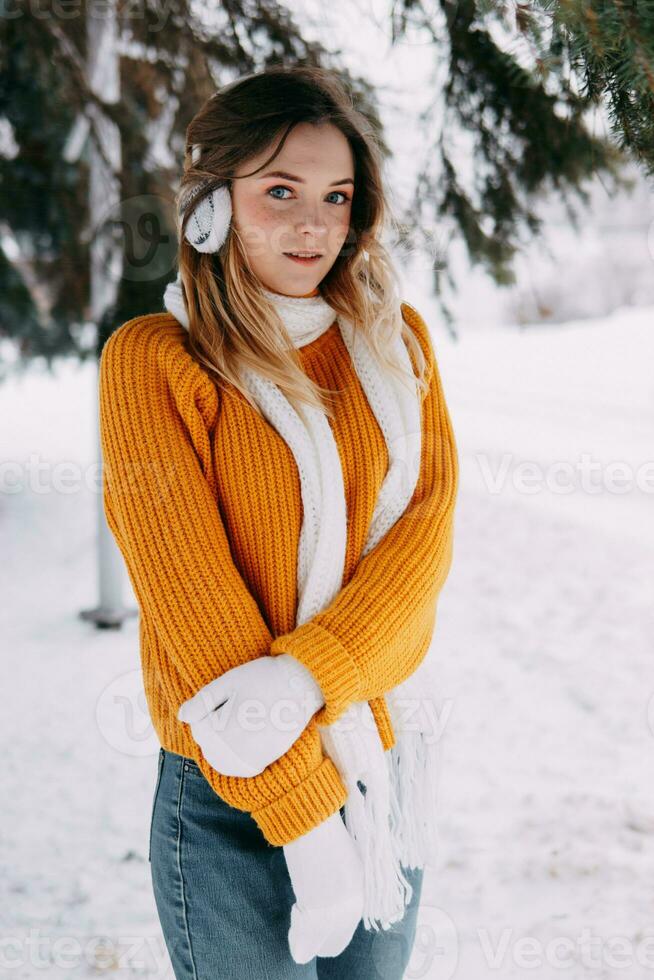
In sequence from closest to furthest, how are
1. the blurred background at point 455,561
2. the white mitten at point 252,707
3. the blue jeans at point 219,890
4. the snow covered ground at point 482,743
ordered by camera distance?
the white mitten at point 252,707 < the blue jeans at point 219,890 < the blurred background at point 455,561 < the snow covered ground at point 482,743

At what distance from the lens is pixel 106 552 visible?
368 cm

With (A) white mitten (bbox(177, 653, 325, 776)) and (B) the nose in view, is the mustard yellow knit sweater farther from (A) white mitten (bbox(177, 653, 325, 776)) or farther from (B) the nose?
(B) the nose

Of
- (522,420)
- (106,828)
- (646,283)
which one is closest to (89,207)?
(106,828)

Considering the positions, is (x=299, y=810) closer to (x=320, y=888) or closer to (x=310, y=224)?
(x=320, y=888)

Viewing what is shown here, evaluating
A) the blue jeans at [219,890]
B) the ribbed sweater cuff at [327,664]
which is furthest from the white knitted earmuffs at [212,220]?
the blue jeans at [219,890]

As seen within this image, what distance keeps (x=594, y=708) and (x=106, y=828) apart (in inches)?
71.6

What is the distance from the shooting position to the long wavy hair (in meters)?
1.13

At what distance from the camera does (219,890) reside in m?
1.09

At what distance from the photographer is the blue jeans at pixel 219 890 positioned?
3.56 feet

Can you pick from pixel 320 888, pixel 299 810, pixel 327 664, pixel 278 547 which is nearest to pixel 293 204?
pixel 278 547

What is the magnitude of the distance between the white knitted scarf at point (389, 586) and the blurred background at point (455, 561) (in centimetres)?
21

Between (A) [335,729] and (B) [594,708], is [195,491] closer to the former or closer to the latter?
(A) [335,729]

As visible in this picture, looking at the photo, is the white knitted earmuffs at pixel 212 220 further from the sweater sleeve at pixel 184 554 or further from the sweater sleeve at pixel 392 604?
the sweater sleeve at pixel 392 604

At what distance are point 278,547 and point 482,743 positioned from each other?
2.10 metres
